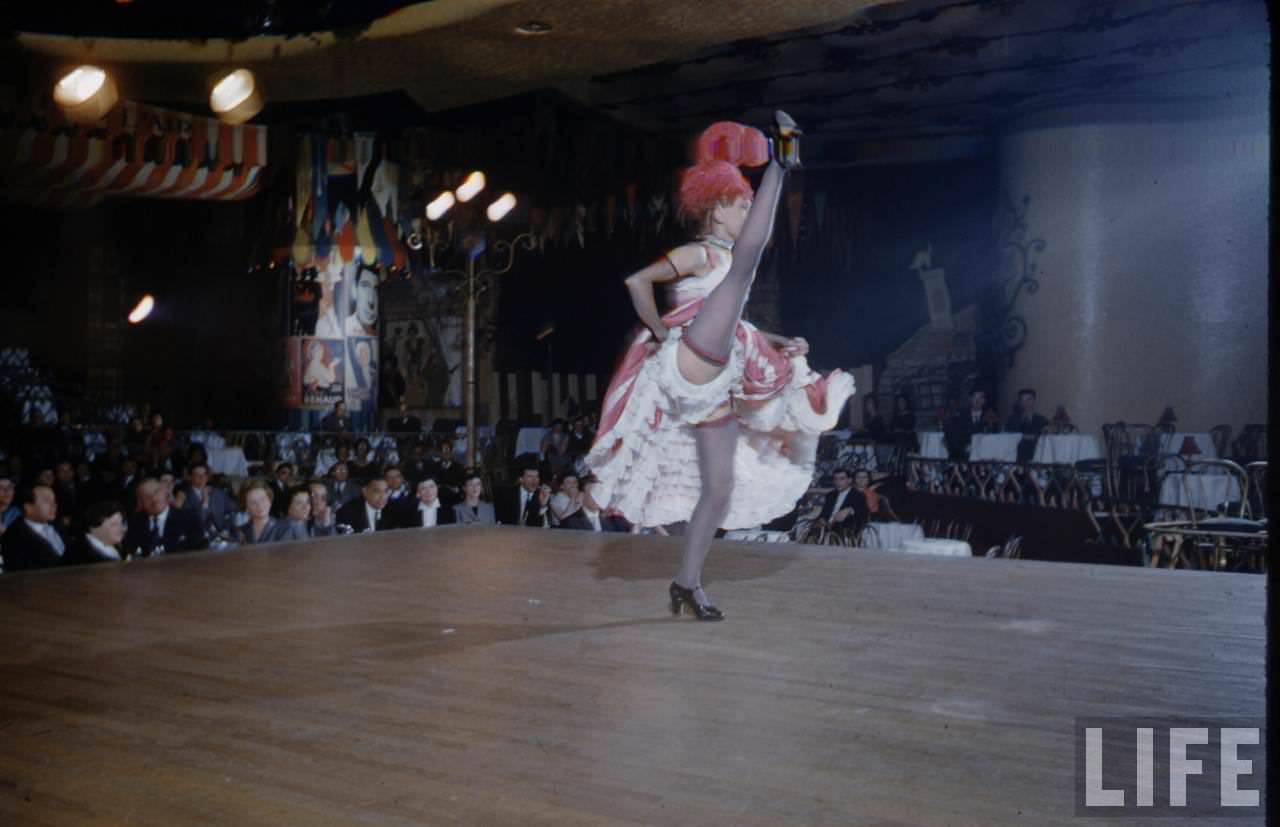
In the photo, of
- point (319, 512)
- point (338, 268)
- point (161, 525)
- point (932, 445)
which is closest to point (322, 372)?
point (338, 268)

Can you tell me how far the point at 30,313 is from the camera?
14.3 meters

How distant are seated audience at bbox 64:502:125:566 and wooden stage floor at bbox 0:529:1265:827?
30 cm

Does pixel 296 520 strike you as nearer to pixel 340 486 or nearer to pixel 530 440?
pixel 340 486

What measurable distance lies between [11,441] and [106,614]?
7.30 metres

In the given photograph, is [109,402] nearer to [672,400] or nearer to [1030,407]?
[1030,407]

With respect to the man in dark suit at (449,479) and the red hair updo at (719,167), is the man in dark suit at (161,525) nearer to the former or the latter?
the man in dark suit at (449,479)

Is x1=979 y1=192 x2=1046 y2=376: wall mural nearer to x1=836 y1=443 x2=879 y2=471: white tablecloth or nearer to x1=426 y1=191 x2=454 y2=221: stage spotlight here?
x1=836 y1=443 x2=879 y2=471: white tablecloth

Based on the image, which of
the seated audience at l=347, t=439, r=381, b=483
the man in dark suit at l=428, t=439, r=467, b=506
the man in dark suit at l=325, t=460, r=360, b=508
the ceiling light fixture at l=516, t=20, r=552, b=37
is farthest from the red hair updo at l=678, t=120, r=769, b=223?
the seated audience at l=347, t=439, r=381, b=483

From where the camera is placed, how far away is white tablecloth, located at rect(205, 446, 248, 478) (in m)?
10.0

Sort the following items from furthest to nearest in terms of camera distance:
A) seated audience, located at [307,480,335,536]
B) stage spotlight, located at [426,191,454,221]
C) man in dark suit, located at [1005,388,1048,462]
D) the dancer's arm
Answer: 1. man in dark suit, located at [1005,388,1048,462]
2. stage spotlight, located at [426,191,454,221]
3. seated audience, located at [307,480,335,536]
4. the dancer's arm

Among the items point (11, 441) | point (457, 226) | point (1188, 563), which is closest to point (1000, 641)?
point (1188, 563)

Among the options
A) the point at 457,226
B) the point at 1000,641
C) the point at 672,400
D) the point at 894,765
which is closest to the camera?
the point at 894,765

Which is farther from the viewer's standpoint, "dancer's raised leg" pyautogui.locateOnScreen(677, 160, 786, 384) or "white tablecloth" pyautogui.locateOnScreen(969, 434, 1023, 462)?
"white tablecloth" pyautogui.locateOnScreen(969, 434, 1023, 462)

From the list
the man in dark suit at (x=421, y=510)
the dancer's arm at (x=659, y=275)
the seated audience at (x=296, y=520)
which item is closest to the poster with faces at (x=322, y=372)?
the man in dark suit at (x=421, y=510)
